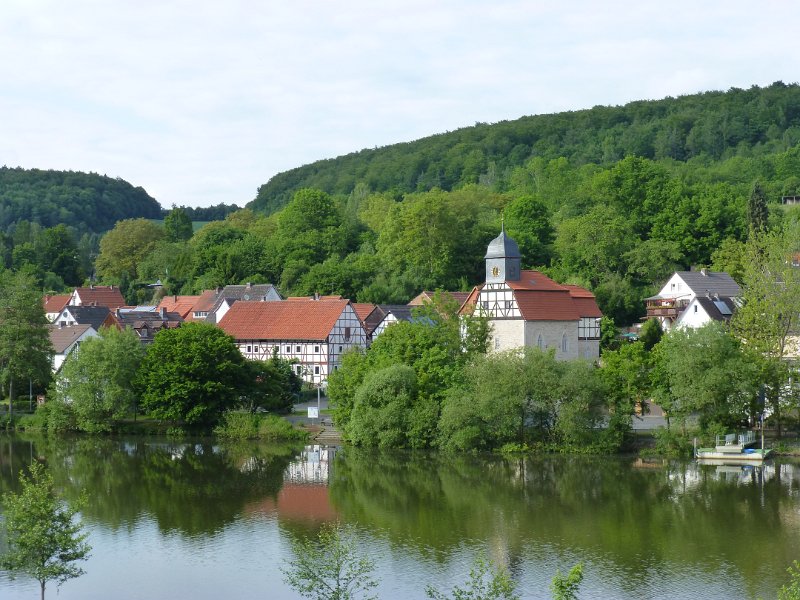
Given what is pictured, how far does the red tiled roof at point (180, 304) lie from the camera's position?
259 feet

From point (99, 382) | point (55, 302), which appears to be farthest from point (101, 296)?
point (99, 382)

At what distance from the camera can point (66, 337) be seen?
63.6 m

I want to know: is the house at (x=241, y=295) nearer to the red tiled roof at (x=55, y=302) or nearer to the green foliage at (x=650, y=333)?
the red tiled roof at (x=55, y=302)

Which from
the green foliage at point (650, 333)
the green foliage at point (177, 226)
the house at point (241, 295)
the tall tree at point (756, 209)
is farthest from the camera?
the green foliage at point (177, 226)

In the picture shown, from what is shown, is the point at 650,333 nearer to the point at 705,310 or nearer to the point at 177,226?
the point at 705,310

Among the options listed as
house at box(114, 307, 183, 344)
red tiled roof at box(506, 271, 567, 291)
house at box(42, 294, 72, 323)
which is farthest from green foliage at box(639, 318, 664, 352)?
house at box(42, 294, 72, 323)

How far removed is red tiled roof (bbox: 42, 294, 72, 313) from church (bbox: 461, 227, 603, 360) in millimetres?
40808

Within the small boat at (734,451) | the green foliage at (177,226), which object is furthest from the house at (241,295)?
the small boat at (734,451)

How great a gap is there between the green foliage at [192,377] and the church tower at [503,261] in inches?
493

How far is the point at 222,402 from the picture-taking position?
162 feet

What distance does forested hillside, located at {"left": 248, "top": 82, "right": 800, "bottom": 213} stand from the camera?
→ 11869 cm

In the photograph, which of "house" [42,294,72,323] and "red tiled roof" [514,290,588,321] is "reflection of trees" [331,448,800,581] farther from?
"house" [42,294,72,323]

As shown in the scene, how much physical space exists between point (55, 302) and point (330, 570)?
225 ft

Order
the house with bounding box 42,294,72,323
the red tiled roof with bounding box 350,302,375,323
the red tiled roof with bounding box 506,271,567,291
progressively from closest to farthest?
the red tiled roof with bounding box 506,271,567,291, the red tiled roof with bounding box 350,302,375,323, the house with bounding box 42,294,72,323
